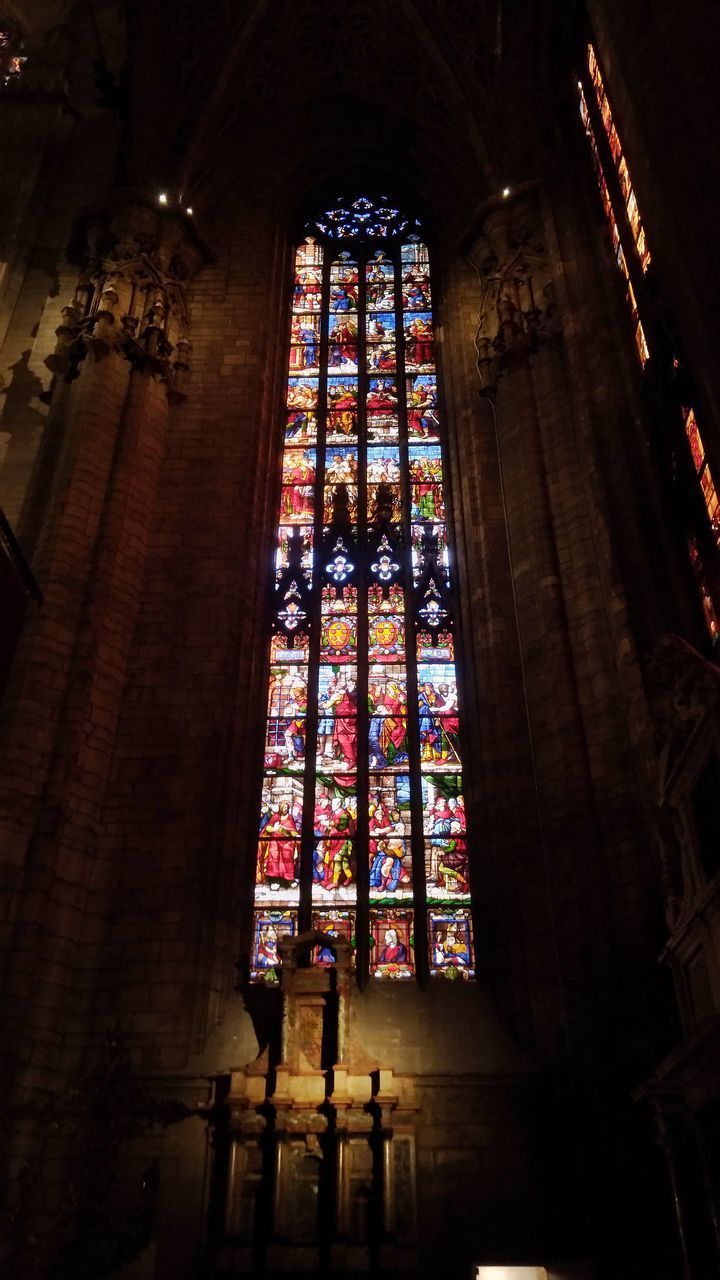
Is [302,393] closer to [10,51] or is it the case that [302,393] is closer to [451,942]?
[451,942]

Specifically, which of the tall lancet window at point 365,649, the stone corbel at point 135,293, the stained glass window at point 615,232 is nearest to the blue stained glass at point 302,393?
the tall lancet window at point 365,649

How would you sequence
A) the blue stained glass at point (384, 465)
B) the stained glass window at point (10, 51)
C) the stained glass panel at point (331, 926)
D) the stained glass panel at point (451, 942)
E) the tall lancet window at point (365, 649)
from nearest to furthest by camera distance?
the stained glass panel at point (451, 942) < the stained glass panel at point (331, 926) < the tall lancet window at point (365, 649) < the blue stained glass at point (384, 465) < the stained glass window at point (10, 51)

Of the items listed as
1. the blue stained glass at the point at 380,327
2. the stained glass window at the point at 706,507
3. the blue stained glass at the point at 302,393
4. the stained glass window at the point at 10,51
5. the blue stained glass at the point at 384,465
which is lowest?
the stained glass window at the point at 706,507

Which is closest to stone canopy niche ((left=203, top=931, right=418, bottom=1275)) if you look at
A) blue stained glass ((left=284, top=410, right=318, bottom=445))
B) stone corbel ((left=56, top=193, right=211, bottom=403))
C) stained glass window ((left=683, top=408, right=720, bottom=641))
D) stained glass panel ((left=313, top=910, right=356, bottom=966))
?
stained glass panel ((left=313, top=910, right=356, bottom=966))

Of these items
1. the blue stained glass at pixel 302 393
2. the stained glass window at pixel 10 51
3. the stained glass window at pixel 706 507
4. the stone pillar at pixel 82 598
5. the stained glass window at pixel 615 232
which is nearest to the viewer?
the stained glass window at pixel 706 507

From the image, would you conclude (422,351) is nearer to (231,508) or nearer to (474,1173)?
(231,508)

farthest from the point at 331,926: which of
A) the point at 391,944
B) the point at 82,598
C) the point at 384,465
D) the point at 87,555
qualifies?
the point at 384,465

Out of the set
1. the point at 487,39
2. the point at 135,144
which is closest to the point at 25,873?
the point at 135,144

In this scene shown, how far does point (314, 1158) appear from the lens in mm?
7875

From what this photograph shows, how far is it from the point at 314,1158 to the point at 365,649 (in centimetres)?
525

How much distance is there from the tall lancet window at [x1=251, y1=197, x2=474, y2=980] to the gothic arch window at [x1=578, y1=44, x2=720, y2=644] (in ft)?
10.3

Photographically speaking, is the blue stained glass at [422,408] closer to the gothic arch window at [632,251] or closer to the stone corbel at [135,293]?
the stone corbel at [135,293]

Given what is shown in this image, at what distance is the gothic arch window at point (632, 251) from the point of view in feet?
26.9

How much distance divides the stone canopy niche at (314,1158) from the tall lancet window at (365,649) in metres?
Answer: 1.14
